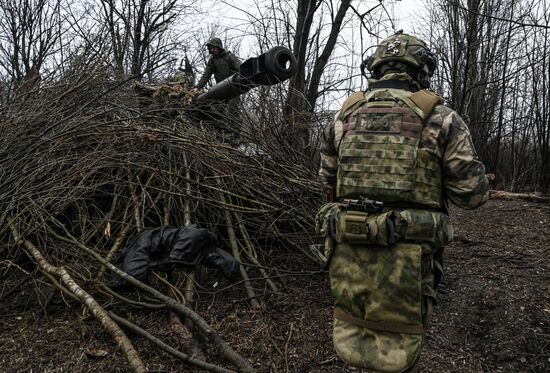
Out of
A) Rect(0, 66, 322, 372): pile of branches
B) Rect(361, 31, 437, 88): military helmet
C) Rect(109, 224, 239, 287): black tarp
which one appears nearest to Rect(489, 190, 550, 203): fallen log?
Rect(0, 66, 322, 372): pile of branches

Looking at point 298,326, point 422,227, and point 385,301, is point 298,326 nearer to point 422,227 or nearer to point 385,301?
point 385,301

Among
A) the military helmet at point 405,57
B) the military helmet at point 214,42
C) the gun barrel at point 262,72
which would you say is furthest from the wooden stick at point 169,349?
the military helmet at point 214,42

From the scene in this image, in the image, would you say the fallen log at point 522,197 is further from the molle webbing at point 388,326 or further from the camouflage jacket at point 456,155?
the molle webbing at point 388,326

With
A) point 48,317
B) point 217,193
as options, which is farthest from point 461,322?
point 48,317

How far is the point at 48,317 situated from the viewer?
11.2ft

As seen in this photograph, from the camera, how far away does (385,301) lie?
7.02ft

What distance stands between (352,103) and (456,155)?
576 mm

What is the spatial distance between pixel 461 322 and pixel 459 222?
2695 mm

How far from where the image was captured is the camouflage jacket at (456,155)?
2.12 m

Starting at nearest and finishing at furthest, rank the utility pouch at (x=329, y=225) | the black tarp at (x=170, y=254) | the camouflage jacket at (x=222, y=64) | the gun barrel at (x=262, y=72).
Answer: the utility pouch at (x=329, y=225)
the black tarp at (x=170, y=254)
the gun barrel at (x=262, y=72)
the camouflage jacket at (x=222, y=64)

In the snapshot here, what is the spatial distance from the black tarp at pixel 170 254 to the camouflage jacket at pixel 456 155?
78.3 inches

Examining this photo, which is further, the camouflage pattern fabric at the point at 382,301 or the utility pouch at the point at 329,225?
the utility pouch at the point at 329,225

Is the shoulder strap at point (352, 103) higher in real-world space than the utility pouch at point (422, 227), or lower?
higher

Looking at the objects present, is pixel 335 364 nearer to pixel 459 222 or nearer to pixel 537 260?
pixel 537 260
